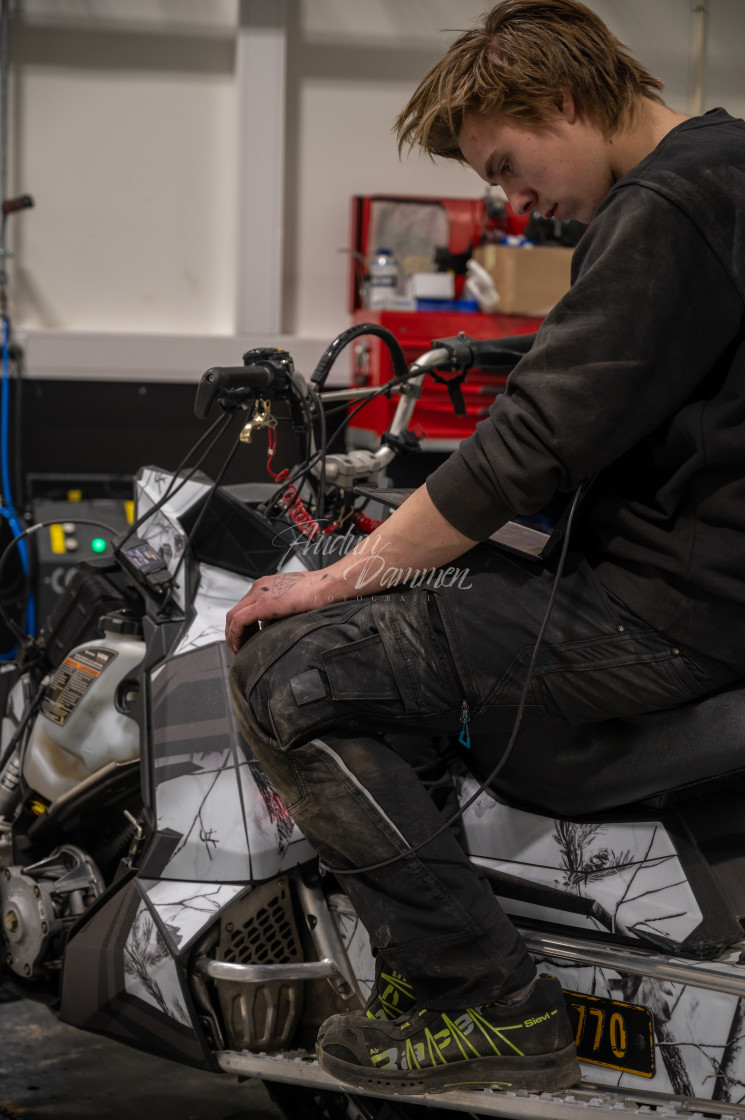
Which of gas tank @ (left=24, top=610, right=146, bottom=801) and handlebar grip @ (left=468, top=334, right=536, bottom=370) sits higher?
handlebar grip @ (left=468, top=334, right=536, bottom=370)

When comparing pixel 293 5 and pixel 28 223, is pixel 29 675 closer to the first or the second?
pixel 28 223

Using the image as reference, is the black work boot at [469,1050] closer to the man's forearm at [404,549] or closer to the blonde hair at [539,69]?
the man's forearm at [404,549]

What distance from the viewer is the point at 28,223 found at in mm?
4680

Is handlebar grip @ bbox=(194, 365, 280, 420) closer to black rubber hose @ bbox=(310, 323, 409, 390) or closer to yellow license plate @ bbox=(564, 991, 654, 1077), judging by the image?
black rubber hose @ bbox=(310, 323, 409, 390)

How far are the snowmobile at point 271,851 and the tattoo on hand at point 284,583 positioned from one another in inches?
8.2

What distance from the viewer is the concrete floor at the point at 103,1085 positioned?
1779mm

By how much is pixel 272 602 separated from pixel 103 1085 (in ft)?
3.72

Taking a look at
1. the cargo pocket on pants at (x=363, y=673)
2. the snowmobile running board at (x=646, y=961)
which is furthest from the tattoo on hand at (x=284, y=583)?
the snowmobile running board at (x=646, y=961)

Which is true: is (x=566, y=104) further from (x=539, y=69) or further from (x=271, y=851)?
(x=271, y=851)

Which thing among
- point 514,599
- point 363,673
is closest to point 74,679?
point 363,673

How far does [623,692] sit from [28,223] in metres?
4.34

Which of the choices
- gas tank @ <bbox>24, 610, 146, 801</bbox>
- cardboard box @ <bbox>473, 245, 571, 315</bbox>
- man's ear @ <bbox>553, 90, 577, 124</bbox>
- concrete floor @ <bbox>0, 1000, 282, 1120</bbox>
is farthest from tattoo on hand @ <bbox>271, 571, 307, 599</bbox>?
cardboard box @ <bbox>473, 245, 571, 315</bbox>

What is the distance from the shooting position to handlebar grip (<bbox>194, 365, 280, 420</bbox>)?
1.45m

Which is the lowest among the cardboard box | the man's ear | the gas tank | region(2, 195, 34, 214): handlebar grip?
the gas tank
